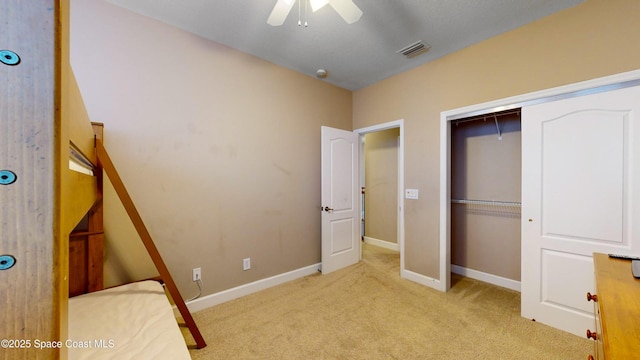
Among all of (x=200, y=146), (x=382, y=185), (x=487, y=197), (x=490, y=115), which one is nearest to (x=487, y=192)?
(x=487, y=197)

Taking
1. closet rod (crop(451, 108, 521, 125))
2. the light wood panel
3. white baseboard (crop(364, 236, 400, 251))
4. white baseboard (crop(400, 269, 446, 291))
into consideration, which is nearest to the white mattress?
the light wood panel

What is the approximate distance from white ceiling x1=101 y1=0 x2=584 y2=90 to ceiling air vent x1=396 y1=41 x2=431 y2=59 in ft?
0.17

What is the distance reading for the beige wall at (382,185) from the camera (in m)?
4.37

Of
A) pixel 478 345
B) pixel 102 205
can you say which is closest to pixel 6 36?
pixel 102 205

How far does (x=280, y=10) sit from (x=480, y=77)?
6.97 feet

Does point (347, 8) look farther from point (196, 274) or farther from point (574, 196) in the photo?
point (196, 274)

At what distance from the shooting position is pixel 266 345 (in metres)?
1.84

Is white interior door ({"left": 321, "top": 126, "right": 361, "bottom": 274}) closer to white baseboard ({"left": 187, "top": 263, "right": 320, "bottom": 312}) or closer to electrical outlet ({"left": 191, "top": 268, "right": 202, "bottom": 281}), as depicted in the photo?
white baseboard ({"left": 187, "top": 263, "right": 320, "bottom": 312})

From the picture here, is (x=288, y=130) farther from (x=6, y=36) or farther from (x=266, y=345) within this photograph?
(x=6, y=36)

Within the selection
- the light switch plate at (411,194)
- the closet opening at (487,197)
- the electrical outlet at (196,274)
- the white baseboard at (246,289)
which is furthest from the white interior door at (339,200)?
the electrical outlet at (196,274)

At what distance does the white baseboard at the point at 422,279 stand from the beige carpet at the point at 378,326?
4.1 inches

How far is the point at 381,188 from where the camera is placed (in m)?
4.58

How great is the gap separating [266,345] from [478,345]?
5.39 feet

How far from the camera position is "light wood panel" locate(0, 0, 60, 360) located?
34 cm
